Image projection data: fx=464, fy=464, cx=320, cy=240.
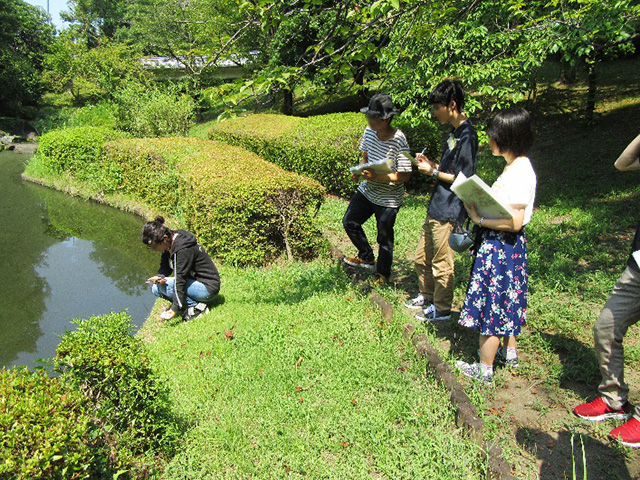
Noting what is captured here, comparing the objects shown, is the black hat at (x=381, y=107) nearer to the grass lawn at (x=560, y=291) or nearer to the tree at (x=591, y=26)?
the grass lawn at (x=560, y=291)

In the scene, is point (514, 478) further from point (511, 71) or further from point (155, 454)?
point (511, 71)

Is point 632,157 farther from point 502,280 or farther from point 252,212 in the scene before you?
point 252,212

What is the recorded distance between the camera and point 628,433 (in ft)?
8.96

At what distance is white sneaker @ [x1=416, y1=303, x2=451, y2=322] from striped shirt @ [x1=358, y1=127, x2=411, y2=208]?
1.09 m

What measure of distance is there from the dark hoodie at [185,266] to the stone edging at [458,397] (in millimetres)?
1960

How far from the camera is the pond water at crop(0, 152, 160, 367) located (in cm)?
591

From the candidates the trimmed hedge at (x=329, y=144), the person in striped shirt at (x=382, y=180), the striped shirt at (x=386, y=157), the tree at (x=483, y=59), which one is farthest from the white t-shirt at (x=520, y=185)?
the trimmed hedge at (x=329, y=144)

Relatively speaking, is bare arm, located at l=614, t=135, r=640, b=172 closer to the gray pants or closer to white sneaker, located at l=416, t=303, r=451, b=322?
the gray pants

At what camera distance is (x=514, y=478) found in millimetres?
2453

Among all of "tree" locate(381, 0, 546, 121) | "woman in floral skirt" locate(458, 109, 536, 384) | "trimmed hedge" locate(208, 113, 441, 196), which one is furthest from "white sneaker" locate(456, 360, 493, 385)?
"trimmed hedge" locate(208, 113, 441, 196)

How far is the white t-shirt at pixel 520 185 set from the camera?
304cm

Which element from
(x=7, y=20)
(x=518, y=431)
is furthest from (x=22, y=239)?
(x=7, y=20)

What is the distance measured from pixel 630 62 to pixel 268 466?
1834 cm

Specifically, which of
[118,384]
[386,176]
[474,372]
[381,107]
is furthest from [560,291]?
[118,384]
